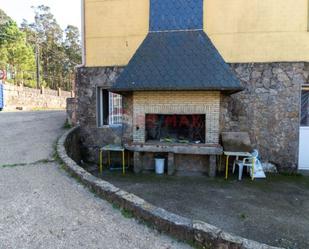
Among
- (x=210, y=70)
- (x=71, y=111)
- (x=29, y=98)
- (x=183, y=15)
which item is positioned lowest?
(x=71, y=111)

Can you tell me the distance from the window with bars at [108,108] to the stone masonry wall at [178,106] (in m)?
1.37

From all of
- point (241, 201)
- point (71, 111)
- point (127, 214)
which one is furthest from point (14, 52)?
point (127, 214)

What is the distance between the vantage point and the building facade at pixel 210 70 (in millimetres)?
7352

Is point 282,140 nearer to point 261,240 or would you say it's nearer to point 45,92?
point 261,240

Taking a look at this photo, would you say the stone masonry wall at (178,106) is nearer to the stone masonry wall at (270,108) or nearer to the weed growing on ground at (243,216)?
the stone masonry wall at (270,108)

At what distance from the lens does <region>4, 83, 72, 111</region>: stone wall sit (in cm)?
1902

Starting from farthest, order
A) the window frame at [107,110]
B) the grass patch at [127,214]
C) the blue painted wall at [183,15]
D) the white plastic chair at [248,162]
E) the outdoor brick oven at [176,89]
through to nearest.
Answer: the window frame at [107,110]
the blue painted wall at [183,15]
the white plastic chair at [248,162]
the outdoor brick oven at [176,89]
the grass patch at [127,214]

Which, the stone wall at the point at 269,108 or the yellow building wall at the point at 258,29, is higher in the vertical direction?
the yellow building wall at the point at 258,29

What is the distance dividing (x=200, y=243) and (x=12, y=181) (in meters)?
3.49

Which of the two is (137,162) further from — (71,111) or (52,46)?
(52,46)

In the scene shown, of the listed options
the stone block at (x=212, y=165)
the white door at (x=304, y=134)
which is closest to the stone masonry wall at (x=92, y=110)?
the stone block at (x=212, y=165)

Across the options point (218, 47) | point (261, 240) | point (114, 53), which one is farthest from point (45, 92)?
point (261, 240)

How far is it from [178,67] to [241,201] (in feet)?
11.7

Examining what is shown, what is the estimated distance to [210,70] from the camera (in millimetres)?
7062
